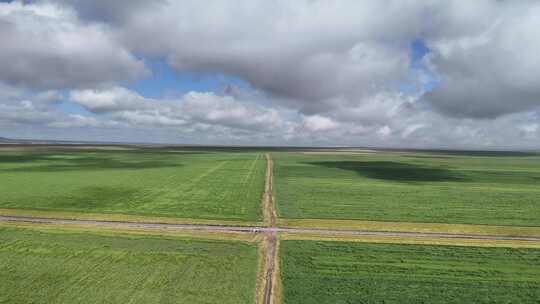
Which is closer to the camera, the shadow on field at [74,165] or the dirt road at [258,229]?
the dirt road at [258,229]

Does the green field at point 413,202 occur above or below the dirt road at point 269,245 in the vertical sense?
above

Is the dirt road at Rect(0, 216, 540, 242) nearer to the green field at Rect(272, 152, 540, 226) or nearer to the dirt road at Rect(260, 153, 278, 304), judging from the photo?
the dirt road at Rect(260, 153, 278, 304)

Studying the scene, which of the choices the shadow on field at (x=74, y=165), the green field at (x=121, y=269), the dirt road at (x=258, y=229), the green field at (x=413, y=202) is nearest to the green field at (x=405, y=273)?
the dirt road at (x=258, y=229)

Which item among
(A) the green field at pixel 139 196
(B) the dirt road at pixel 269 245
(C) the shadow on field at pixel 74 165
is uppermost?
Answer: (C) the shadow on field at pixel 74 165

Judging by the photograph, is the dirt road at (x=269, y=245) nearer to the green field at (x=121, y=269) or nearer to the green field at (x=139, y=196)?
the green field at (x=121, y=269)

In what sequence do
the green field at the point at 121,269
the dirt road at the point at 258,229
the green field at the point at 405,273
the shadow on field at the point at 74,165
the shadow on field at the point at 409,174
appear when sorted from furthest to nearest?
the shadow on field at the point at 74,165, the shadow on field at the point at 409,174, the dirt road at the point at 258,229, the green field at the point at 405,273, the green field at the point at 121,269

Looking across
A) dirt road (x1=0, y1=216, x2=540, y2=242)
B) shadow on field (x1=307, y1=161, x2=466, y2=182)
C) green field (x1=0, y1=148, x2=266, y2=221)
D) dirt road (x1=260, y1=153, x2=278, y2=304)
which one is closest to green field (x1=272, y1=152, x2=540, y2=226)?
dirt road (x1=260, y1=153, x2=278, y2=304)

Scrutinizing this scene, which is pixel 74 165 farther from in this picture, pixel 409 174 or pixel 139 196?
pixel 409 174

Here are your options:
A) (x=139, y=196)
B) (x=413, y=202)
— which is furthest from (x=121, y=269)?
(x=413, y=202)
